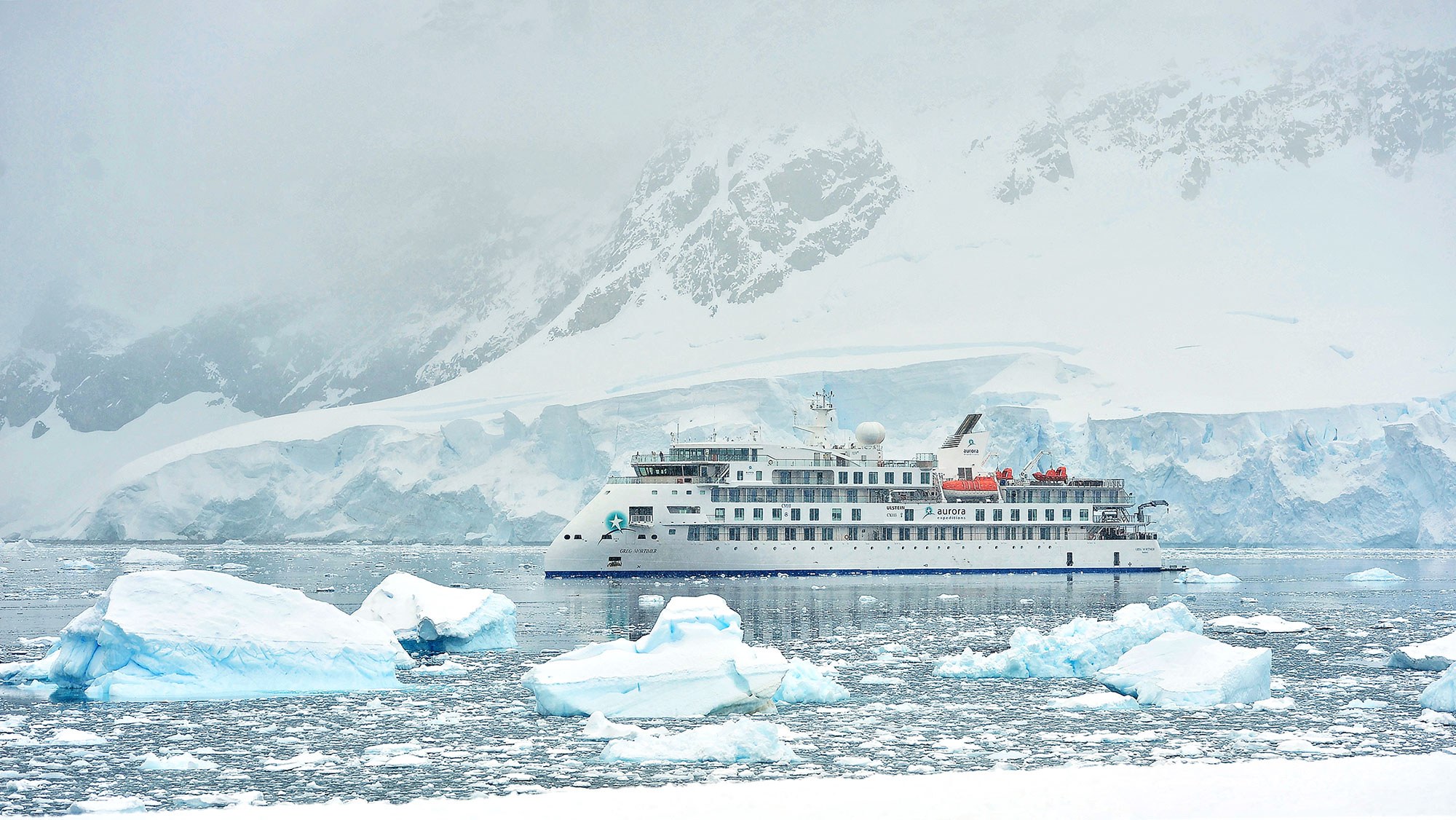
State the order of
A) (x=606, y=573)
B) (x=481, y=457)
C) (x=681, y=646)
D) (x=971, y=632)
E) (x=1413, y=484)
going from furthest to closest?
(x=481, y=457) → (x=1413, y=484) → (x=606, y=573) → (x=971, y=632) → (x=681, y=646)

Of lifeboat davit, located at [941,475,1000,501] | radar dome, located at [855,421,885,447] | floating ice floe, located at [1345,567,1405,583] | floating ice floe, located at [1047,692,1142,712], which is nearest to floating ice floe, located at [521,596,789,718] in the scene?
floating ice floe, located at [1047,692,1142,712]

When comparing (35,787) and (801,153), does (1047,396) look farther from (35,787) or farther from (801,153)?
(35,787)

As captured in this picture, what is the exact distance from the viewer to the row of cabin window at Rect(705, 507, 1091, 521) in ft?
190

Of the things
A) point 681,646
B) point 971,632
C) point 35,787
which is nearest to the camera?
point 35,787

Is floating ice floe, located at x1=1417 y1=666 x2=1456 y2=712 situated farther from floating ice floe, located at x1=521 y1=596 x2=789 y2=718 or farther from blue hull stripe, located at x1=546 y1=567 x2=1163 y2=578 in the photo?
blue hull stripe, located at x1=546 y1=567 x2=1163 y2=578

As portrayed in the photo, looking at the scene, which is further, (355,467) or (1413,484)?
(355,467)

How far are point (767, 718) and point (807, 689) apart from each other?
1.65m

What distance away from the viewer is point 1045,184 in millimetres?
150500

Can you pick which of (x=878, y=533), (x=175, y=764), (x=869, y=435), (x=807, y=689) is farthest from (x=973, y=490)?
(x=175, y=764)

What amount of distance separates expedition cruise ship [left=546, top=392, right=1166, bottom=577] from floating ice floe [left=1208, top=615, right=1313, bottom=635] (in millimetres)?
25348

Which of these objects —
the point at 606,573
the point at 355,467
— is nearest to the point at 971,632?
the point at 606,573

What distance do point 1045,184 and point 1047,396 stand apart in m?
58.5

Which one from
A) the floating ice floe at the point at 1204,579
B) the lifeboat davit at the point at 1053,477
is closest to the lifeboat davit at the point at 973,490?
the lifeboat davit at the point at 1053,477

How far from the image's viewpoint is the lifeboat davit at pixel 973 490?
203ft
